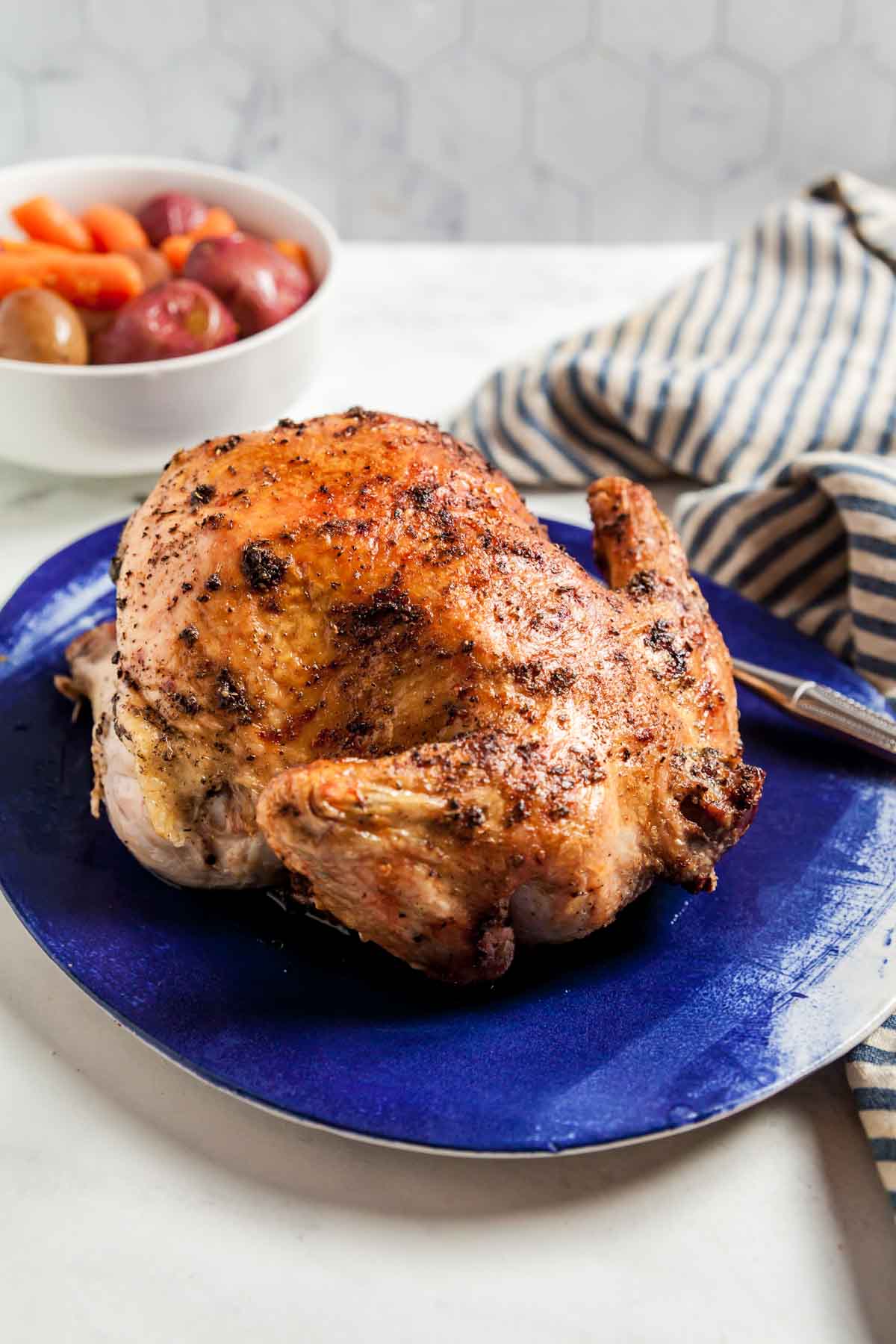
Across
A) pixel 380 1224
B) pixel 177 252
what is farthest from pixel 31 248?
pixel 380 1224

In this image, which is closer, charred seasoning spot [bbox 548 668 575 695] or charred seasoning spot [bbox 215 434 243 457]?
charred seasoning spot [bbox 548 668 575 695]

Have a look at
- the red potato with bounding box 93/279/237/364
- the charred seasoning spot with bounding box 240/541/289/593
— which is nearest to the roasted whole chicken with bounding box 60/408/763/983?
the charred seasoning spot with bounding box 240/541/289/593

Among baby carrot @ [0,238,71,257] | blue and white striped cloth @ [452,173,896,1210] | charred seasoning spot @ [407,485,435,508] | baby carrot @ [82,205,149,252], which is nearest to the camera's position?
charred seasoning spot @ [407,485,435,508]

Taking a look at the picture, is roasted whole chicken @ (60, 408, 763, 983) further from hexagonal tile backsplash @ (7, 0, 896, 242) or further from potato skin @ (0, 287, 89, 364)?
hexagonal tile backsplash @ (7, 0, 896, 242)

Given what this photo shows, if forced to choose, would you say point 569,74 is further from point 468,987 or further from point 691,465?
point 468,987

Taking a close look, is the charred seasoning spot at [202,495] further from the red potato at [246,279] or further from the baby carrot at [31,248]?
the baby carrot at [31,248]

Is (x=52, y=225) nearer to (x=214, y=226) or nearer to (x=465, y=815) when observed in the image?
(x=214, y=226)

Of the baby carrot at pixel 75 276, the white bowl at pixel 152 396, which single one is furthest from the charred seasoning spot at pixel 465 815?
the baby carrot at pixel 75 276
